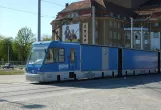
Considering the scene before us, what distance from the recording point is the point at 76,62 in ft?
89.2

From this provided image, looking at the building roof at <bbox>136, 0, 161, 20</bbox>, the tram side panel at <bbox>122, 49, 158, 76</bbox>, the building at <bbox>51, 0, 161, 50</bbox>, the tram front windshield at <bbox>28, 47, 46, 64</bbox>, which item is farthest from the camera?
the building roof at <bbox>136, 0, 161, 20</bbox>

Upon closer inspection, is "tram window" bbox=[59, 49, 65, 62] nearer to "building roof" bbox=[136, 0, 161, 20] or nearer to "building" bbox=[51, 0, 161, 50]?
"building" bbox=[51, 0, 161, 50]

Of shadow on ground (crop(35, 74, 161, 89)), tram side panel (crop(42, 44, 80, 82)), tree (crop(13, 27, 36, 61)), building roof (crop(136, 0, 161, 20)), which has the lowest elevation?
shadow on ground (crop(35, 74, 161, 89))

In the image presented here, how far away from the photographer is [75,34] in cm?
8712

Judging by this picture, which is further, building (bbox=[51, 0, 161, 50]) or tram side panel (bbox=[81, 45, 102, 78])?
building (bbox=[51, 0, 161, 50])

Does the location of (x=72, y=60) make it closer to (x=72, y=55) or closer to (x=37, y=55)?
(x=72, y=55)

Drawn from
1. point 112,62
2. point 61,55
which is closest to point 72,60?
point 61,55

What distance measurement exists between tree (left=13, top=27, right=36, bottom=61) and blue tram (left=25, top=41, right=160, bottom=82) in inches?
3020

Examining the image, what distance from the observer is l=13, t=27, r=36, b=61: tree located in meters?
112

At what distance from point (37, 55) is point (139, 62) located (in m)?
17.9

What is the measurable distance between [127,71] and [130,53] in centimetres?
222

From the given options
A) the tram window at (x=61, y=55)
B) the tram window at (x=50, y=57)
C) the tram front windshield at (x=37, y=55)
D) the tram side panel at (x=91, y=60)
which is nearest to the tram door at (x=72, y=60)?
the tram window at (x=61, y=55)

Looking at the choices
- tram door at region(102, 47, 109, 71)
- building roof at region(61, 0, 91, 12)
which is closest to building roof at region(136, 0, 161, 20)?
building roof at region(61, 0, 91, 12)

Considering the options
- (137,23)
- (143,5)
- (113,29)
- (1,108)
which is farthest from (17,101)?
(143,5)
